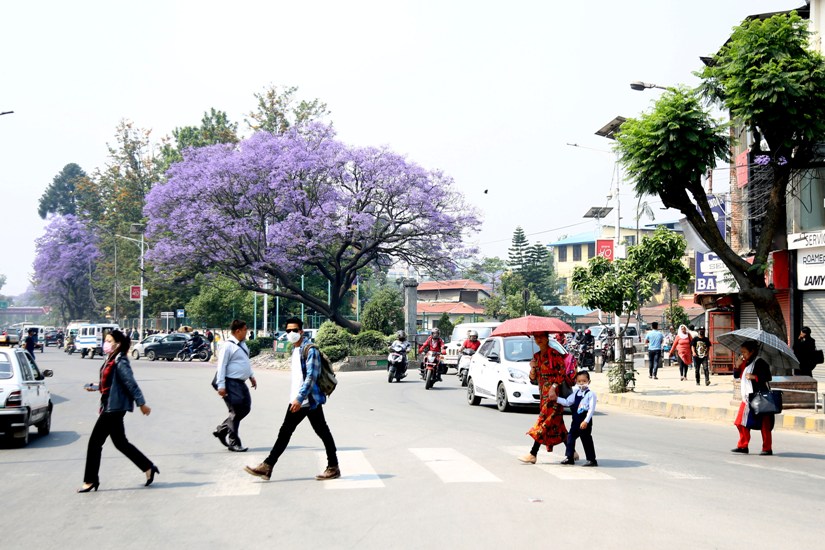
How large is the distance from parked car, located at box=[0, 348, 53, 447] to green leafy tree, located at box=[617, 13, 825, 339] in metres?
12.7

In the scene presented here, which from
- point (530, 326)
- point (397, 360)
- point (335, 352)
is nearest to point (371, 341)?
point (335, 352)

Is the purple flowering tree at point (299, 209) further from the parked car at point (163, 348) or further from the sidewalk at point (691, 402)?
the sidewalk at point (691, 402)

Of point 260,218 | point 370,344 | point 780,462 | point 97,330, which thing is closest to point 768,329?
point 780,462

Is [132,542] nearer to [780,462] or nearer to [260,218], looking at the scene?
[780,462]

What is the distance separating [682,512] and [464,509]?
1.91 meters

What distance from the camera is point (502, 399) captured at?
1986 centimetres

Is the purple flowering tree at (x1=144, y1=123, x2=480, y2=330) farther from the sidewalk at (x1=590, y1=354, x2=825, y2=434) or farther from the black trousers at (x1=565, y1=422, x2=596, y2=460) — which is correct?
the black trousers at (x1=565, y1=422, x2=596, y2=460)

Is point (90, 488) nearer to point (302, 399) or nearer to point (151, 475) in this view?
point (151, 475)

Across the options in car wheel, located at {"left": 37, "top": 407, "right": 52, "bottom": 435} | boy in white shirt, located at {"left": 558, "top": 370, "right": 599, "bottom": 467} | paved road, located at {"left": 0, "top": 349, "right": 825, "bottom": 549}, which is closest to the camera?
paved road, located at {"left": 0, "top": 349, "right": 825, "bottom": 549}

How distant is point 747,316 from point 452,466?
24.9 metres

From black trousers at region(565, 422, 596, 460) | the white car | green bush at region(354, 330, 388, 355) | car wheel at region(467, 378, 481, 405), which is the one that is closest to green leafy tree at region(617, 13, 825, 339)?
the white car

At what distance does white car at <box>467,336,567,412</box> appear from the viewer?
63.6ft

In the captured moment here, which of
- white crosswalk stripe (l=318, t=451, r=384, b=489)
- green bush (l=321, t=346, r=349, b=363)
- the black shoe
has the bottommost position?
white crosswalk stripe (l=318, t=451, r=384, b=489)

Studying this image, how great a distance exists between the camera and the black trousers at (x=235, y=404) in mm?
12508
